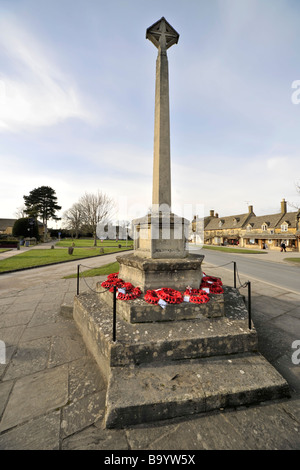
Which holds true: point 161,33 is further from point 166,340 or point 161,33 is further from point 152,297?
point 166,340

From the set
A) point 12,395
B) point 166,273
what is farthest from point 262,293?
point 12,395

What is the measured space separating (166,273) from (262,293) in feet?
16.4

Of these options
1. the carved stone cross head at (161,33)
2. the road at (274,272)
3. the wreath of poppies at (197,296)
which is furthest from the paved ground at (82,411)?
the carved stone cross head at (161,33)

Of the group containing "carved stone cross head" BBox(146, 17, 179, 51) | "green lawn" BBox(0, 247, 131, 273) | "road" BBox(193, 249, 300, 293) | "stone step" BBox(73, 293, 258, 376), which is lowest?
"road" BBox(193, 249, 300, 293)

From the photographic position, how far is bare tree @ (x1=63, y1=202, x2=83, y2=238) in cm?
6264

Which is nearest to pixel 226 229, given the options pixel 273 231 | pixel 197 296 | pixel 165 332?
pixel 273 231

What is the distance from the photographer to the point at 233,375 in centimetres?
254

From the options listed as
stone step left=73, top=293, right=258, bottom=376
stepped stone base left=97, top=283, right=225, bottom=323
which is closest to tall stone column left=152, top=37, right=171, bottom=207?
stepped stone base left=97, top=283, right=225, bottom=323

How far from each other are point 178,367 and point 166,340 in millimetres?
369

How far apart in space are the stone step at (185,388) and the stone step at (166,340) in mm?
133

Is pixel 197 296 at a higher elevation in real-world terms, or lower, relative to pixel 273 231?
lower

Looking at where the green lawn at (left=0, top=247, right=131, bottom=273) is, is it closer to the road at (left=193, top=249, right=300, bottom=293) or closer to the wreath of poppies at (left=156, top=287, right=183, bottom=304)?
the wreath of poppies at (left=156, top=287, right=183, bottom=304)

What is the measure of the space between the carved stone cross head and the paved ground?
7.59 meters

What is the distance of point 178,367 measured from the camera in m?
2.67
